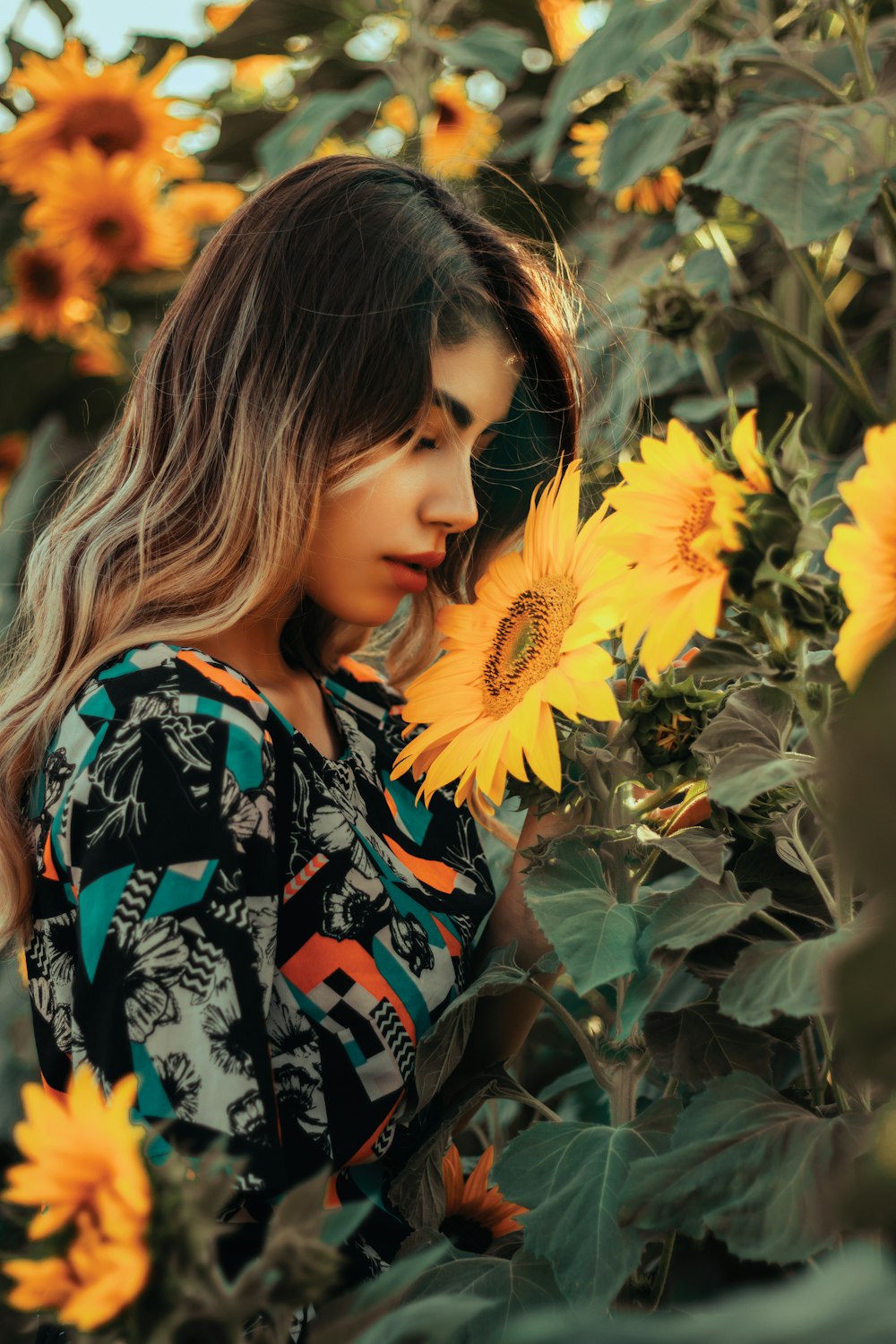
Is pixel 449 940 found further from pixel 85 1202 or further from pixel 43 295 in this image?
pixel 43 295

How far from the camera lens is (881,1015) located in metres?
0.28

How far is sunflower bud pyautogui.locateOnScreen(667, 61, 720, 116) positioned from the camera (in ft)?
3.34

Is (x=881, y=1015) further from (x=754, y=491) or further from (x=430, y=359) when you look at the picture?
(x=430, y=359)

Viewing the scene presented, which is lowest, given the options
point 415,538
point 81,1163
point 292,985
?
point 292,985

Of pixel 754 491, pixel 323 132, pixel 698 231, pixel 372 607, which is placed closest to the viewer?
pixel 754 491

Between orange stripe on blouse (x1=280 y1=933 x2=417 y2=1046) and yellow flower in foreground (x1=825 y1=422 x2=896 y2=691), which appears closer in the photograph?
yellow flower in foreground (x1=825 y1=422 x2=896 y2=691)

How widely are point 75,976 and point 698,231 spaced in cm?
86

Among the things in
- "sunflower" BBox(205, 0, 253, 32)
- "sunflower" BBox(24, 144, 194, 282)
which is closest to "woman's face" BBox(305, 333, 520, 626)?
"sunflower" BBox(24, 144, 194, 282)

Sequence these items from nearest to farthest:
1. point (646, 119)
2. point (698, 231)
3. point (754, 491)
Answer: point (754, 491)
point (646, 119)
point (698, 231)

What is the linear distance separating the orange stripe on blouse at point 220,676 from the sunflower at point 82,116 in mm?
988

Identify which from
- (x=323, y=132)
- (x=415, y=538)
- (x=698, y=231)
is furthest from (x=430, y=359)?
(x=323, y=132)

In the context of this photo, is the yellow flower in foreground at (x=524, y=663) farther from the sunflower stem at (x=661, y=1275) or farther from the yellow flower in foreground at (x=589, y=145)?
the yellow flower in foreground at (x=589, y=145)

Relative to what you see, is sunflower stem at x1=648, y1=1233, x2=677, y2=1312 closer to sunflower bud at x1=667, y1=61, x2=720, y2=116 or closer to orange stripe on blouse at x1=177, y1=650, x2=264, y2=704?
orange stripe on blouse at x1=177, y1=650, x2=264, y2=704

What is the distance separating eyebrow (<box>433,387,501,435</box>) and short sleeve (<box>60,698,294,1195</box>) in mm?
241
